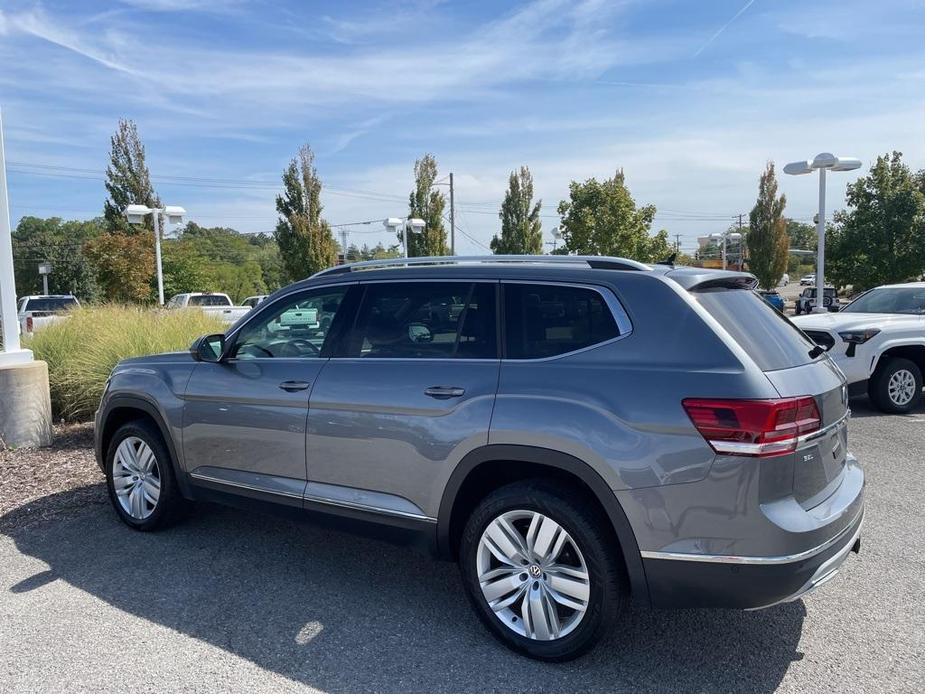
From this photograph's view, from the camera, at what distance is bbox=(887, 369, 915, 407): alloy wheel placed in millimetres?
8430

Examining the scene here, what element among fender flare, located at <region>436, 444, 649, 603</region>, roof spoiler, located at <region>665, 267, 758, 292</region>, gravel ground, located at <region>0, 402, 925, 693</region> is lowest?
gravel ground, located at <region>0, 402, 925, 693</region>

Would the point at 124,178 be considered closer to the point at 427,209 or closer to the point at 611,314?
the point at 427,209

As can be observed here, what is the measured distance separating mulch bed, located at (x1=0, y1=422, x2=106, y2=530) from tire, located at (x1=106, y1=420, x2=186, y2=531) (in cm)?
73

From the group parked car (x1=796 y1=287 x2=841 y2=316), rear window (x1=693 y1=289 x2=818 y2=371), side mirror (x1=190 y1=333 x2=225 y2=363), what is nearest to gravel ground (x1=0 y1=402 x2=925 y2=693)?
side mirror (x1=190 y1=333 x2=225 y2=363)

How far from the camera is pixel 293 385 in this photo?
388 centimetres

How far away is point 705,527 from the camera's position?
2.72 metres

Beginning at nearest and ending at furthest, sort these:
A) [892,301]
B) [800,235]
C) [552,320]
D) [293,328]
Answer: [552,320] < [293,328] < [892,301] < [800,235]

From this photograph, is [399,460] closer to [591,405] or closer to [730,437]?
[591,405]

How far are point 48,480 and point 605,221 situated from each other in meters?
23.4

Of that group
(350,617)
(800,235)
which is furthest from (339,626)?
(800,235)

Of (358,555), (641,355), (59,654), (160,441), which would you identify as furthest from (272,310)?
(641,355)

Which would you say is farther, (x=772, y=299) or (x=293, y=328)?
(x=772, y=299)

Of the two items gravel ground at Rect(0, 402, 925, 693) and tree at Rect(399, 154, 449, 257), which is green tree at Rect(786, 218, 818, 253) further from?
gravel ground at Rect(0, 402, 925, 693)

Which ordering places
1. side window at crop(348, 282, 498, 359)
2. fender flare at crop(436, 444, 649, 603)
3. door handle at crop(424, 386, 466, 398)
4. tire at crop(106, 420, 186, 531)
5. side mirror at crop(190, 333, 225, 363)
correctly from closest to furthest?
1. fender flare at crop(436, 444, 649, 603)
2. door handle at crop(424, 386, 466, 398)
3. side window at crop(348, 282, 498, 359)
4. side mirror at crop(190, 333, 225, 363)
5. tire at crop(106, 420, 186, 531)
